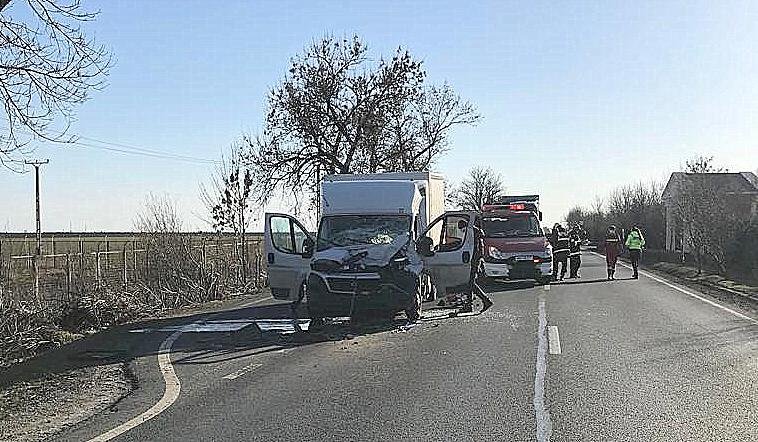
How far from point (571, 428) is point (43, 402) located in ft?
17.6

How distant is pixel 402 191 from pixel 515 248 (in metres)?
8.67

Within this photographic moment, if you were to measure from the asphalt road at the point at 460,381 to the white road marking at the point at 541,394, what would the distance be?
2cm

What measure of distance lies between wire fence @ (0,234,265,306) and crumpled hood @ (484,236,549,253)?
751 centimetres

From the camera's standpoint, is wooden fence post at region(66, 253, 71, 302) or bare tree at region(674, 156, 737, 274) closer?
wooden fence post at region(66, 253, 71, 302)

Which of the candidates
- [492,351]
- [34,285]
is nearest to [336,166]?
[34,285]

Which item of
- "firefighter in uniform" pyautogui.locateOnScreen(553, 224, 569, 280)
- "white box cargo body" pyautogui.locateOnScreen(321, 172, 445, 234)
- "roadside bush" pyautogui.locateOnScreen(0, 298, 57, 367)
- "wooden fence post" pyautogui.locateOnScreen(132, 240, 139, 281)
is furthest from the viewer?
"firefighter in uniform" pyautogui.locateOnScreen(553, 224, 569, 280)

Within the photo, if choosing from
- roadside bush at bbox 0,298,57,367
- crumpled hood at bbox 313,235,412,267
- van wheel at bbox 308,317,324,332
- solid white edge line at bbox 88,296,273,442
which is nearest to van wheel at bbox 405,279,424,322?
crumpled hood at bbox 313,235,412,267

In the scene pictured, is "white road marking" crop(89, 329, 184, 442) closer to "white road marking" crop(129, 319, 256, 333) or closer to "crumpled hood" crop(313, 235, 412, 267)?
"white road marking" crop(129, 319, 256, 333)

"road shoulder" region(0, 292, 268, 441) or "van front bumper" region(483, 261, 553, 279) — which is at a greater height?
"van front bumper" region(483, 261, 553, 279)

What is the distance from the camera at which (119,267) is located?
25266mm

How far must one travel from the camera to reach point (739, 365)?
1136 cm

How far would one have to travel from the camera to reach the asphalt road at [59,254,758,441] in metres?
7.87

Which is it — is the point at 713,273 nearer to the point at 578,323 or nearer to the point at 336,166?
the point at 336,166

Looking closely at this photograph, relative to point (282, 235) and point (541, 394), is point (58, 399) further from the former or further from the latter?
point (282, 235)
